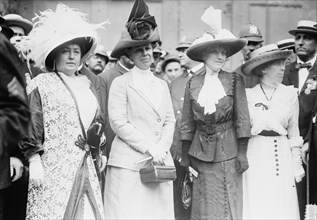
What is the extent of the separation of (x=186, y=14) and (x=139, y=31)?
224 inches

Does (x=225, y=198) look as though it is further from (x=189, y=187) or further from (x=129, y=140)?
(x=129, y=140)

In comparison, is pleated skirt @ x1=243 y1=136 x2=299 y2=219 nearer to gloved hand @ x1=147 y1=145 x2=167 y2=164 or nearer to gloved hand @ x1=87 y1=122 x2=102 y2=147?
gloved hand @ x1=147 y1=145 x2=167 y2=164

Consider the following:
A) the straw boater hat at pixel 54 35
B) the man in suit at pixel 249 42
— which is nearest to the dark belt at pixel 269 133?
the man in suit at pixel 249 42

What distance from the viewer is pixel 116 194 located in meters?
6.41

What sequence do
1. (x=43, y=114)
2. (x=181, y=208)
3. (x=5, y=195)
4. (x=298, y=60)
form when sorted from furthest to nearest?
1. (x=298, y=60)
2. (x=181, y=208)
3. (x=5, y=195)
4. (x=43, y=114)

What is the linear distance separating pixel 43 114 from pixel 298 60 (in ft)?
13.3

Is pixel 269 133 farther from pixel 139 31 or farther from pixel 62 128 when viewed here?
pixel 62 128

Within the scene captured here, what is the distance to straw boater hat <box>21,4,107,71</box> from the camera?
5934 mm

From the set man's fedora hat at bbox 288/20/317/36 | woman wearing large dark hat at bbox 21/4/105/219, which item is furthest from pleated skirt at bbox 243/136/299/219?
man's fedora hat at bbox 288/20/317/36

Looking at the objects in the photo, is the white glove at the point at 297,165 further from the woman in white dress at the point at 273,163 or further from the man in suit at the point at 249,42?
the man in suit at the point at 249,42

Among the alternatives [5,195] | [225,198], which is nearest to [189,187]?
[225,198]

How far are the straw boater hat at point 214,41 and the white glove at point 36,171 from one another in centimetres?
224

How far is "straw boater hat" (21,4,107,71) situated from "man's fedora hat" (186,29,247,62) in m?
1.24

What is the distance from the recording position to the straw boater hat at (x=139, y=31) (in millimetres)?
6557
